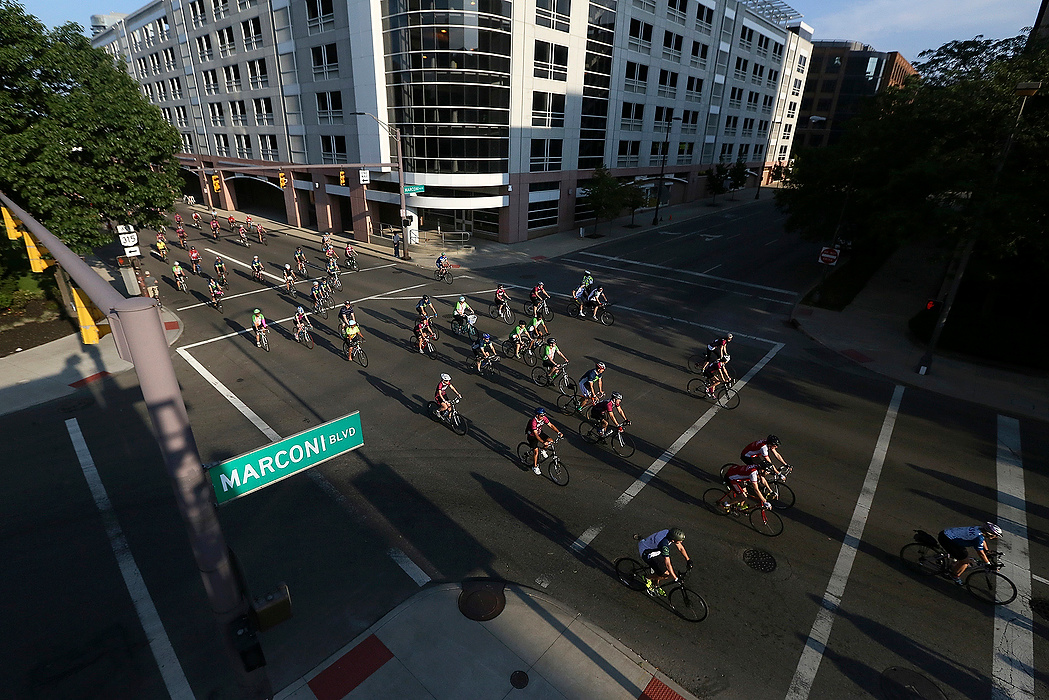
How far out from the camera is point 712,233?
42938 mm

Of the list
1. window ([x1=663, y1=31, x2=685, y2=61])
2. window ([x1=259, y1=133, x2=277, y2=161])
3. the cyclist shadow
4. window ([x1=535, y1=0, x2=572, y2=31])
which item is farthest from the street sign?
window ([x1=259, y1=133, x2=277, y2=161])

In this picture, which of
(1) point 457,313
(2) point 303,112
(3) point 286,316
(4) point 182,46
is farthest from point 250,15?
(1) point 457,313

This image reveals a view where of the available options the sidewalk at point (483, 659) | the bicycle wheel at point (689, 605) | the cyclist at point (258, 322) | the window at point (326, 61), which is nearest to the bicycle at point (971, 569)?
the bicycle wheel at point (689, 605)

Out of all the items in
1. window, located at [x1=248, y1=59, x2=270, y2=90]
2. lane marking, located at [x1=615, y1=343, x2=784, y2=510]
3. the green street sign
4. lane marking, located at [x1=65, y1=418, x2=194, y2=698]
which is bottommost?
lane marking, located at [x1=65, y1=418, x2=194, y2=698]

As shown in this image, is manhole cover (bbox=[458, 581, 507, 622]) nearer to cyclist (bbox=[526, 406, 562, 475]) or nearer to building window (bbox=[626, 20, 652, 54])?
cyclist (bbox=[526, 406, 562, 475])

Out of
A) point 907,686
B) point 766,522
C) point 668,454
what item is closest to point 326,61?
point 668,454

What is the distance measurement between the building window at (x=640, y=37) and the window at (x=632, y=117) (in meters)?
4.25

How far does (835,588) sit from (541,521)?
548 centimetres

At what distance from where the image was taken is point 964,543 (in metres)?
8.85

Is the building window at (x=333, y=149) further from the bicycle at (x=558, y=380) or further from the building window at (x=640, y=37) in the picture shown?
the bicycle at (x=558, y=380)

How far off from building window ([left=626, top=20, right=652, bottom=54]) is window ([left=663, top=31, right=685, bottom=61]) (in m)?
2.47

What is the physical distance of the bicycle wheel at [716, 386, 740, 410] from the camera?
49.9 ft

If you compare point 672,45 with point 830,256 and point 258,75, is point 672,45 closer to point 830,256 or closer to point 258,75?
point 830,256

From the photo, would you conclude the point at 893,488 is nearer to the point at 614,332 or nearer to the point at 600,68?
the point at 614,332
